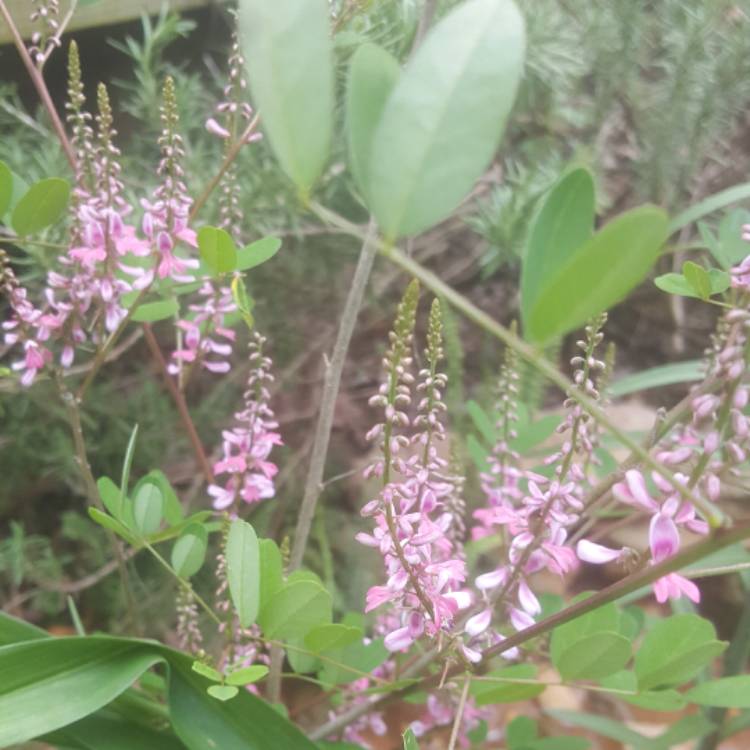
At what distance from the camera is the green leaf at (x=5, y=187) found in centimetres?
41

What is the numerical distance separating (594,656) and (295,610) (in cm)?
13

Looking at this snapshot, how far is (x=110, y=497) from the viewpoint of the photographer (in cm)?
44

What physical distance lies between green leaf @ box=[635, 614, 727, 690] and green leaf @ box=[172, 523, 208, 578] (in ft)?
0.73

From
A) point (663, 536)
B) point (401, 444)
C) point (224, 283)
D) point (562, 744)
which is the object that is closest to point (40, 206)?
point (224, 283)

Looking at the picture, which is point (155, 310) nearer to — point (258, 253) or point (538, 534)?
point (258, 253)

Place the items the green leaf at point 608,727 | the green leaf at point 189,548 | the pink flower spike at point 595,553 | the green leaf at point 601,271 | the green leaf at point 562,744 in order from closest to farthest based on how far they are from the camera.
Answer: the green leaf at point 601,271 → the pink flower spike at point 595,553 → the green leaf at point 189,548 → the green leaf at point 562,744 → the green leaf at point 608,727

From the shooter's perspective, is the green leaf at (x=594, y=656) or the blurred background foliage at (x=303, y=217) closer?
the green leaf at (x=594, y=656)

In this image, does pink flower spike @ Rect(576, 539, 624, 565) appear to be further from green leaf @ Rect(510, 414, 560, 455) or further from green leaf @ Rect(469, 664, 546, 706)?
green leaf @ Rect(510, 414, 560, 455)

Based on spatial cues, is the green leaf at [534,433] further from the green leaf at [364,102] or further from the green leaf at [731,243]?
the green leaf at [364,102]

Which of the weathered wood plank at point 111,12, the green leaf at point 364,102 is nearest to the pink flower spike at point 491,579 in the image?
the green leaf at point 364,102

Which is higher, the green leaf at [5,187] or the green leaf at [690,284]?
the green leaf at [5,187]

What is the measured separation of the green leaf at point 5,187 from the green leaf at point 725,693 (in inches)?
16.5

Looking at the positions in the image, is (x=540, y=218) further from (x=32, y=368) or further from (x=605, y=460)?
(x=605, y=460)

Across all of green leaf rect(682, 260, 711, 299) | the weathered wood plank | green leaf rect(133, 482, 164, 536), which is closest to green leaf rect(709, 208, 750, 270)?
green leaf rect(682, 260, 711, 299)
